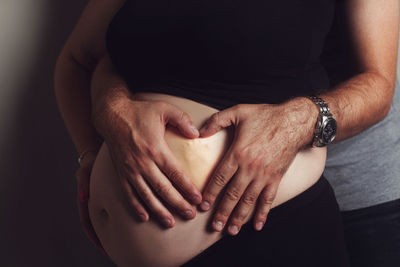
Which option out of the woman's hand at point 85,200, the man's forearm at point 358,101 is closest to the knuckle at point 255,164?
the man's forearm at point 358,101

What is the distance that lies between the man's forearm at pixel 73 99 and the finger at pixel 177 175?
44 centimetres

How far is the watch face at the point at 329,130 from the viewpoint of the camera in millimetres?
756

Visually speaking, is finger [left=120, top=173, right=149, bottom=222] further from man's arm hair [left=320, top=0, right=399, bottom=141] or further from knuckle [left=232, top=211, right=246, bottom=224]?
man's arm hair [left=320, top=0, right=399, bottom=141]

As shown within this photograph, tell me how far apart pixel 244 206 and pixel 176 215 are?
126 millimetres

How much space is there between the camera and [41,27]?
1.20 metres

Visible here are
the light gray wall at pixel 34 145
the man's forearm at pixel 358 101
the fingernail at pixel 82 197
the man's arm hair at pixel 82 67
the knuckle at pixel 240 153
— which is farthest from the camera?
the light gray wall at pixel 34 145

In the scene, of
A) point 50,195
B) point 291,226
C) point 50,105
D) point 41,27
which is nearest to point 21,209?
point 50,195

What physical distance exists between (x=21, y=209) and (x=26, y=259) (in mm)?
161

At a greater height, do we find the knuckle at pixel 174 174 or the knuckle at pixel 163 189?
the knuckle at pixel 174 174

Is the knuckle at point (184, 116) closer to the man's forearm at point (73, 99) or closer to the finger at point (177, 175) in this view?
the finger at point (177, 175)

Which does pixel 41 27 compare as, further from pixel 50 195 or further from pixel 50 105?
pixel 50 195

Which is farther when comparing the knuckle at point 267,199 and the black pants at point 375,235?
the black pants at point 375,235

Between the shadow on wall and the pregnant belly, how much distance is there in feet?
1.70

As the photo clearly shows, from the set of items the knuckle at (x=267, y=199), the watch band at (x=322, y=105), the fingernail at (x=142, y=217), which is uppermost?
the watch band at (x=322, y=105)
